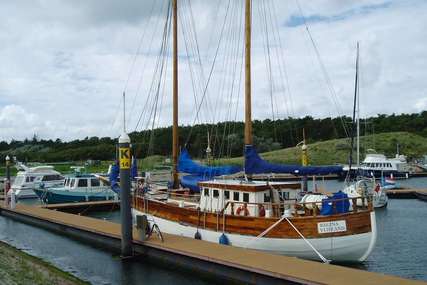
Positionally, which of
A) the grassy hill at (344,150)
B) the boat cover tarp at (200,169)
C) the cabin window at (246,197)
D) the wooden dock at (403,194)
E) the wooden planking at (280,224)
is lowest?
the wooden dock at (403,194)

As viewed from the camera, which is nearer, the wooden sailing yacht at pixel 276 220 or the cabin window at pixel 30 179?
the wooden sailing yacht at pixel 276 220

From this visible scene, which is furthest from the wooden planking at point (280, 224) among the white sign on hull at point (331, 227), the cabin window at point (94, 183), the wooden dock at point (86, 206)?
the cabin window at point (94, 183)

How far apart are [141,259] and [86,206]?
63.9 ft

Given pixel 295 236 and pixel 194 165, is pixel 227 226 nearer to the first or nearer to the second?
pixel 295 236

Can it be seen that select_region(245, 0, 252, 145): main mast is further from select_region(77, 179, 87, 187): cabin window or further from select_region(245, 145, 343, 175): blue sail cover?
select_region(77, 179, 87, 187): cabin window

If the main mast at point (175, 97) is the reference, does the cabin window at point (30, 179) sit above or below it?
below

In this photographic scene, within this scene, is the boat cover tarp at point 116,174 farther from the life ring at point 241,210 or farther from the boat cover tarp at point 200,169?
the life ring at point 241,210

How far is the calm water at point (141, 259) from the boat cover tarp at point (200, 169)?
5702 millimetres

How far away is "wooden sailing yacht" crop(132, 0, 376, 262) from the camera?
16.5 metres

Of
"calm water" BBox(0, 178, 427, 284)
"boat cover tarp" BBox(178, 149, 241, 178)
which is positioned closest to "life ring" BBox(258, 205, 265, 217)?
"calm water" BBox(0, 178, 427, 284)

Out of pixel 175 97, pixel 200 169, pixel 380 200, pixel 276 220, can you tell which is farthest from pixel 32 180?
pixel 276 220

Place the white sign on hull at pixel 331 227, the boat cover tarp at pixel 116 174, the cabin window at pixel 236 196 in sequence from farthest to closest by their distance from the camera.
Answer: the boat cover tarp at pixel 116 174 < the cabin window at pixel 236 196 < the white sign on hull at pixel 331 227

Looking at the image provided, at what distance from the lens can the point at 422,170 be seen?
270 feet

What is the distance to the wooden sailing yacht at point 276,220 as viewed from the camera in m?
16.5
